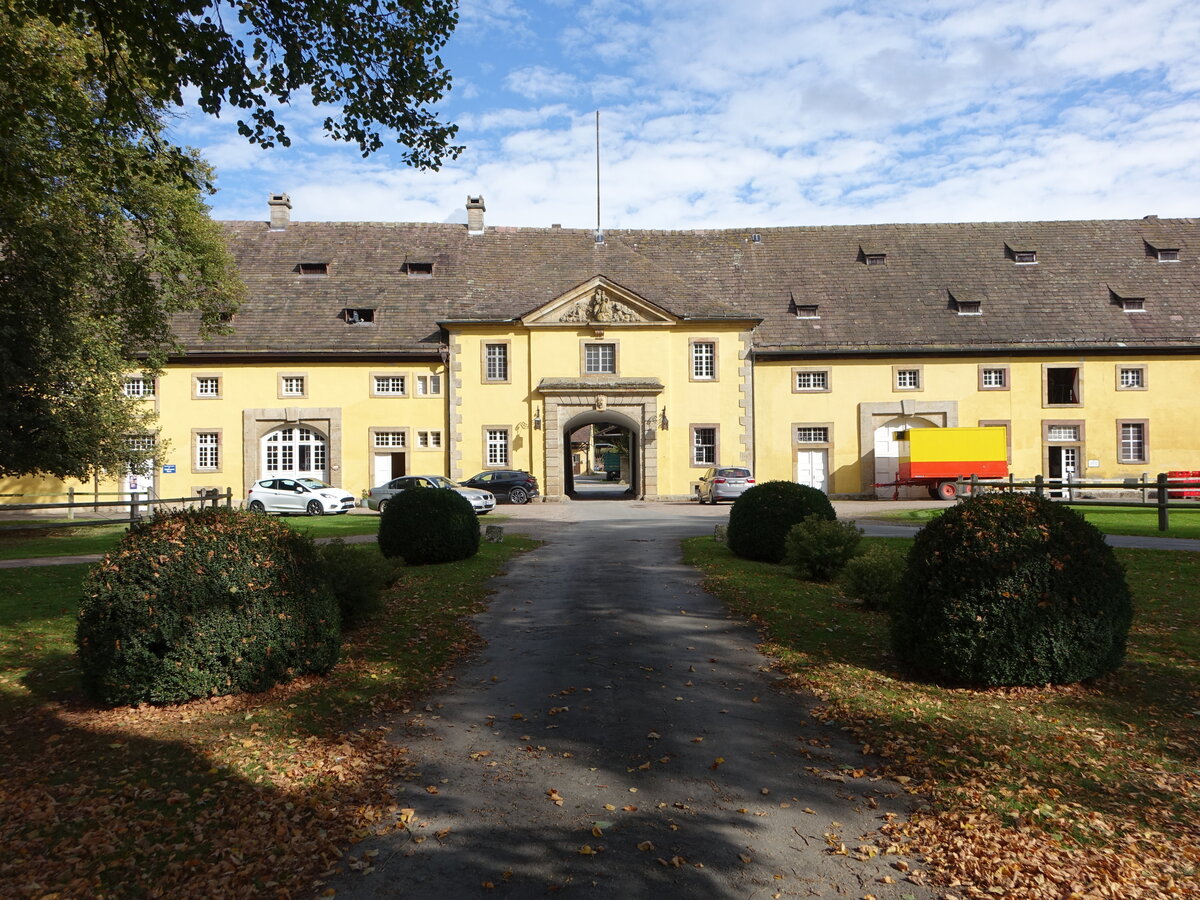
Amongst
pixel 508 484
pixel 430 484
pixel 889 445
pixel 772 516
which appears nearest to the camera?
pixel 772 516

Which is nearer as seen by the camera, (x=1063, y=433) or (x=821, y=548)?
(x=821, y=548)

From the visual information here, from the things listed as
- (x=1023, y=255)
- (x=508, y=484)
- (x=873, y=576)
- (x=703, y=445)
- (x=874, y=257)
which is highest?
(x=874, y=257)

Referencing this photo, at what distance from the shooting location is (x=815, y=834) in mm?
4848

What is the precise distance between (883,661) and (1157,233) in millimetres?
40136

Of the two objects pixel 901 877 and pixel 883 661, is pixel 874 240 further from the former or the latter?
pixel 901 877

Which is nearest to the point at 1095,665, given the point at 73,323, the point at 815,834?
the point at 815,834

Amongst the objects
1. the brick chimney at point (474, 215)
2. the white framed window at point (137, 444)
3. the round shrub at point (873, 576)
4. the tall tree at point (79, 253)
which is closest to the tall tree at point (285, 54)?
the tall tree at point (79, 253)

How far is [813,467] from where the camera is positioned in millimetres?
36281

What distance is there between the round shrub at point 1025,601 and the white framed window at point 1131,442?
3334 cm

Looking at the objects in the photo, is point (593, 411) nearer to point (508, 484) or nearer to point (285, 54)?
point (508, 484)

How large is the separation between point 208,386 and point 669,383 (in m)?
19.2

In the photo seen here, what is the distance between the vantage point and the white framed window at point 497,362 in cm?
3584

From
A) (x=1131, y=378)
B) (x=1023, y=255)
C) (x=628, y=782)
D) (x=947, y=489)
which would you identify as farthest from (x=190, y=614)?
(x=1023, y=255)

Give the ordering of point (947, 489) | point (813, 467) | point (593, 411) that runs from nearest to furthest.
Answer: point (947, 489) < point (593, 411) < point (813, 467)
